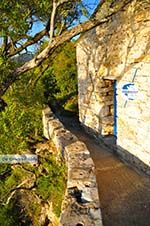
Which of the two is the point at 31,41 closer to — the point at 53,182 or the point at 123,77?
the point at 123,77

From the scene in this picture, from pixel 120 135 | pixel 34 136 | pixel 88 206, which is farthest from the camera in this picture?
pixel 34 136

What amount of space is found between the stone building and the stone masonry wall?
4.64 ft

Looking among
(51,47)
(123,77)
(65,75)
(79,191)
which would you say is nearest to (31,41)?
(51,47)

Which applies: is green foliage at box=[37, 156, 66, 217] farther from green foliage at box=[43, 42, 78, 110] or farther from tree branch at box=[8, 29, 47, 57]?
green foliage at box=[43, 42, 78, 110]

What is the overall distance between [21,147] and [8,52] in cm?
268

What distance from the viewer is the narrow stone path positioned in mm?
4496

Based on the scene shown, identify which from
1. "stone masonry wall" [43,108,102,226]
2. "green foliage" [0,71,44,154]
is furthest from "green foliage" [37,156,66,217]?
"green foliage" [0,71,44,154]

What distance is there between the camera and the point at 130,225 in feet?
14.1

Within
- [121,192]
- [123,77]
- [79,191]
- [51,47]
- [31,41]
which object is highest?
[31,41]

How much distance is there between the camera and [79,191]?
381 centimetres

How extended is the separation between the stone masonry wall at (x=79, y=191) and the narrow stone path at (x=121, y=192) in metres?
0.69

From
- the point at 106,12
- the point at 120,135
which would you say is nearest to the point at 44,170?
the point at 120,135

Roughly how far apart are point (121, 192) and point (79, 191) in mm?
1745

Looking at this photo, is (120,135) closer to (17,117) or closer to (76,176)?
(17,117)
